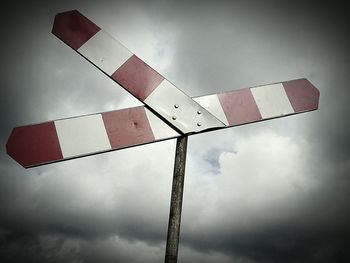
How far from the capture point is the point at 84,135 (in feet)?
4.18

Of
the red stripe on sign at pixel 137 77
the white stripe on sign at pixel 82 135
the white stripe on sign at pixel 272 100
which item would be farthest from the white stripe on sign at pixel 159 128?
the white stripe on sign at pixel 272 100

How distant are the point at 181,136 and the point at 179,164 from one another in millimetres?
178

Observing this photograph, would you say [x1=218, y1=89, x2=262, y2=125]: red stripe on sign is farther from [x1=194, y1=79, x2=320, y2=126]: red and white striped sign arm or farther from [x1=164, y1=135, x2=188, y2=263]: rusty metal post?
[x1=164, y1=135, x2=188, y2=263]: rusty metal post

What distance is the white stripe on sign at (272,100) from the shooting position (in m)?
1.63

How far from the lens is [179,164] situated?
138 centimetres

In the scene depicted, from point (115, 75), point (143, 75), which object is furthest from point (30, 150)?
point (143, 75)

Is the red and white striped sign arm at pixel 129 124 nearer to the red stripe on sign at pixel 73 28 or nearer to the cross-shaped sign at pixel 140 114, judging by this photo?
the cross-shaped sign at pixel 140 114

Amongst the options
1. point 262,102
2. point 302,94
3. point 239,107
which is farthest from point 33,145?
point 302,94

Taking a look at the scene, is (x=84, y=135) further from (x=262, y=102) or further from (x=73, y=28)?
(x=262, y=102)

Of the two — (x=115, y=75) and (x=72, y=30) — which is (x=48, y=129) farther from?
(x=72, y=30)

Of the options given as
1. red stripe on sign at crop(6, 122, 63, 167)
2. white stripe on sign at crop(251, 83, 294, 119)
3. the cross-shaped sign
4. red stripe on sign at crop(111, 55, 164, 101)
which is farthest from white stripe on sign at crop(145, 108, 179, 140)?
white stripe on sign at crop(251, 83, 294, 119)

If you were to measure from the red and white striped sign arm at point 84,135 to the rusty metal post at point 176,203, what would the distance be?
0.10 m

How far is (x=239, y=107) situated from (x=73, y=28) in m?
1.25

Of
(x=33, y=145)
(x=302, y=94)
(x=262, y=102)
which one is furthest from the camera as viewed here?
(x=302, y=94)
